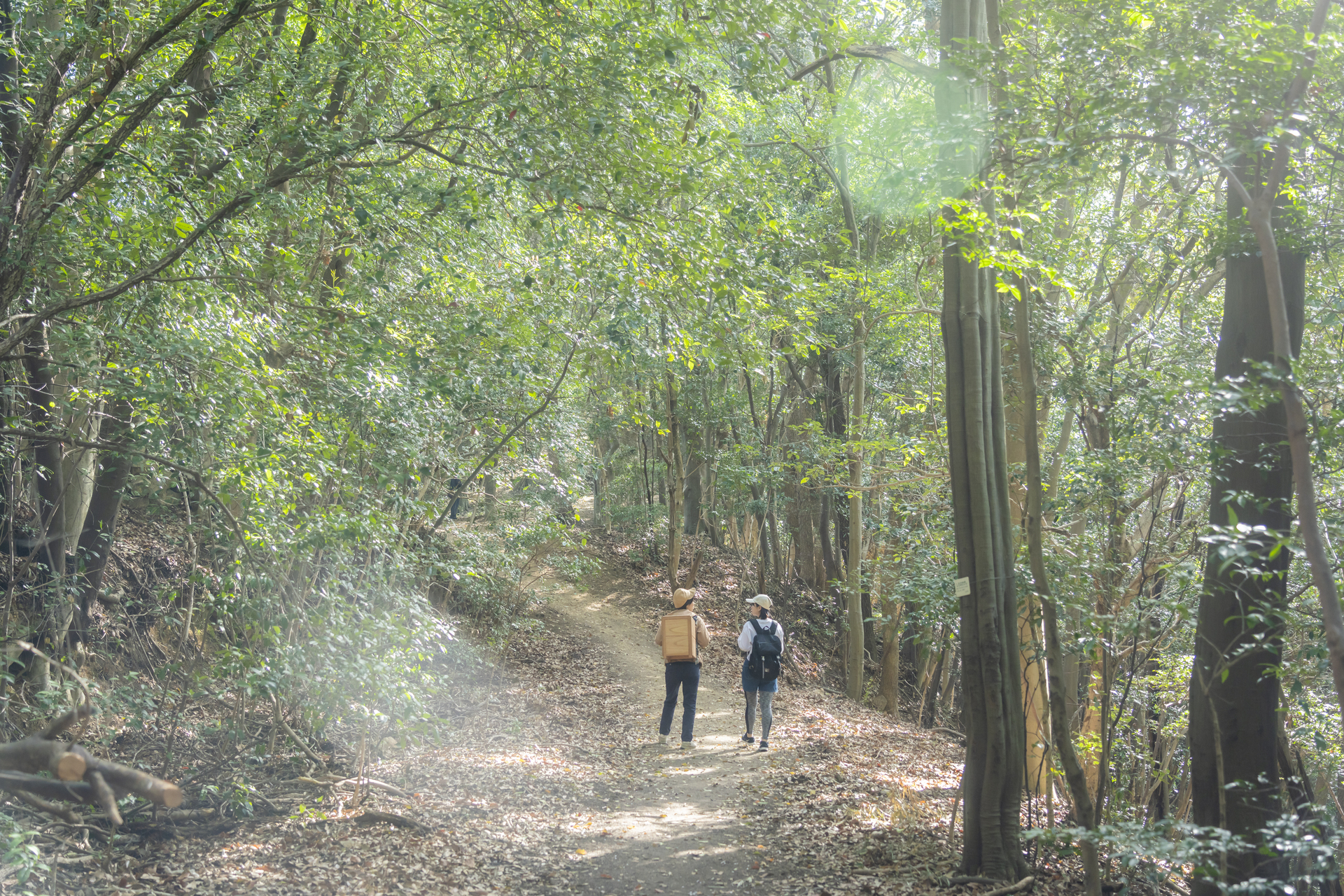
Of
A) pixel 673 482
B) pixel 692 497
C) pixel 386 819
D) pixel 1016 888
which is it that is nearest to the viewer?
pixel 1016 888

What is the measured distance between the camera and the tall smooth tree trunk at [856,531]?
46.4ft

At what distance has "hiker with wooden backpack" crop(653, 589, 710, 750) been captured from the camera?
980 centimetres

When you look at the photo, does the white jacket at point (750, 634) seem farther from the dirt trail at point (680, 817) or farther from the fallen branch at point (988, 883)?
the fallen branch at point (988, 883)

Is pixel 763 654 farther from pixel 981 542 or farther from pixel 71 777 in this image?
pixel 71 777

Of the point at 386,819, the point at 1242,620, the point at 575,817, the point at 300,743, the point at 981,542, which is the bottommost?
the point at 575,817

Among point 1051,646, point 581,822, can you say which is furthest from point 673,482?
point 1051,646

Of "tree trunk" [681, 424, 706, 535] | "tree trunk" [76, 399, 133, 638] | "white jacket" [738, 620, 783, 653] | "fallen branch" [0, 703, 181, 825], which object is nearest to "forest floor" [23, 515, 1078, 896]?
"white jacket" [738, 620, 783, 653]

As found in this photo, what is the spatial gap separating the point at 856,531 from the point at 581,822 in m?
8.54

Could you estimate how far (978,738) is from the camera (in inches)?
234

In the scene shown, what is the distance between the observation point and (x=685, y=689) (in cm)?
1007

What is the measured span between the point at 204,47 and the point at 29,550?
4.68 meters

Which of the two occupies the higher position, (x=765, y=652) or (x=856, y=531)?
(x=856, y=531)

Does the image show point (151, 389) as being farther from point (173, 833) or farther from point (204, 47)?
point (173, 833)

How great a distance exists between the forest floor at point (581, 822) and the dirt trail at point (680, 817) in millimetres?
24
